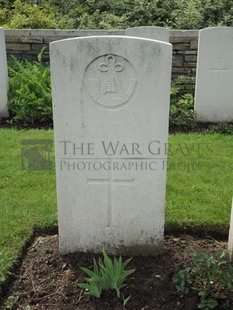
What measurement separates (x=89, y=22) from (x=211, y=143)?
4.22 metres

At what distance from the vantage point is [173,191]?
373 cm

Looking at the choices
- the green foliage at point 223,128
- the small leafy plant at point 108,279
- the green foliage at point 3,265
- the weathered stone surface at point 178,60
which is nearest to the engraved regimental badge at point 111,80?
the small leafy plant at point 108,279

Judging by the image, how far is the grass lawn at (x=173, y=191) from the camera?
3.18 meters

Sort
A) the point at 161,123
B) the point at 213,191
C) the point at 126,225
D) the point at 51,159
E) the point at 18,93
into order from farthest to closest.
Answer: the point at 18,93, the point at 51,159, the point at 213,191, the point at 126,225, the point at 161,123

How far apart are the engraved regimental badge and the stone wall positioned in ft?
13.9

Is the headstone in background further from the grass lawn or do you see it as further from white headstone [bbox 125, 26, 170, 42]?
white headstone [bbox 125, 26, 170, 42]

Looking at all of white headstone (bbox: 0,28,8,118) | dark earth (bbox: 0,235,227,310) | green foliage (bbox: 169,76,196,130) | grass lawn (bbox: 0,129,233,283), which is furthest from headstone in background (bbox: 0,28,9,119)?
dark earth (bbox: 0,235,227,310)

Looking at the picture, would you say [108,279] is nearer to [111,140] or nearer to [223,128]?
[111,140]

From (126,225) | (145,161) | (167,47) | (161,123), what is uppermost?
(167,47)

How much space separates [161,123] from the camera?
2.51m

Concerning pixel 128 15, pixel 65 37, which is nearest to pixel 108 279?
pixel 65 37

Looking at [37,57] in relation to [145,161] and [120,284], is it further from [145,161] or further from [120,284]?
[120,284]

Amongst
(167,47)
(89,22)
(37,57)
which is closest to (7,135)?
(37,57)

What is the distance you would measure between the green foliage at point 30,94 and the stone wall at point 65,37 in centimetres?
41
